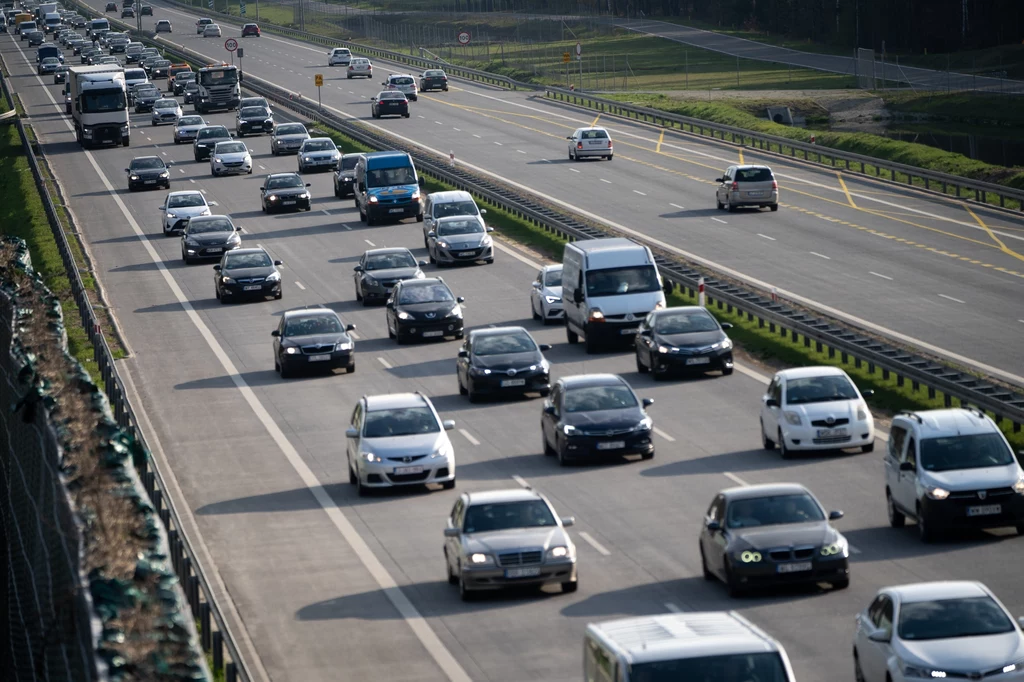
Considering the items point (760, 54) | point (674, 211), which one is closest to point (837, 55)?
point (760, 54)

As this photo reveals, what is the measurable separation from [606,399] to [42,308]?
28.7ft

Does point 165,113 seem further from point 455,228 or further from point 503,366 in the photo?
point 503,366

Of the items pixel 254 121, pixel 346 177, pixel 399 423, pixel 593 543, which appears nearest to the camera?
pixel 593 543

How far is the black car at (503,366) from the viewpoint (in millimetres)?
34031

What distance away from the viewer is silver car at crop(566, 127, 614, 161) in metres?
75.4

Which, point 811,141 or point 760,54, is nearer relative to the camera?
point 811,141

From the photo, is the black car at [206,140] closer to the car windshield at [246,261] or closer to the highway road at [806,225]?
the highway road at [806,225]

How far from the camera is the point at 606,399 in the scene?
28688mm

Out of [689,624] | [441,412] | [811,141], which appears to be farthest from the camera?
[811,141]

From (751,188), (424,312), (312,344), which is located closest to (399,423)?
(312,344)

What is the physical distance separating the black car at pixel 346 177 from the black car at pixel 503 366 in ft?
111

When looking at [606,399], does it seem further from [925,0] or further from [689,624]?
[925,0]

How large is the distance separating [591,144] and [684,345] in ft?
135

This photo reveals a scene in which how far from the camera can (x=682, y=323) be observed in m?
35.3
